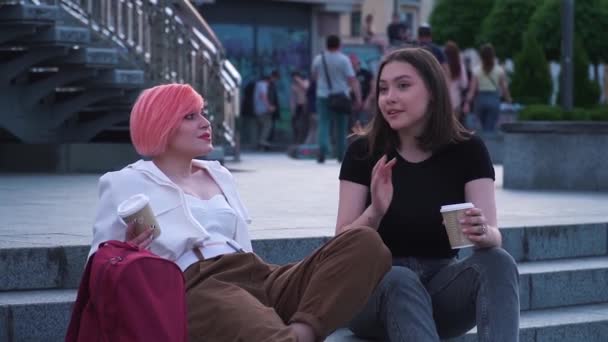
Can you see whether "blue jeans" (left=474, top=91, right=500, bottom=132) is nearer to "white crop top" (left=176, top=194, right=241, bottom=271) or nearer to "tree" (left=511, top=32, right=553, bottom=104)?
"tree" (left=511, top=32, right=553, bottom=104)

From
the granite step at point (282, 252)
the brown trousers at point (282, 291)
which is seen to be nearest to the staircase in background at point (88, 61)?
the granite step at point (282, 252)

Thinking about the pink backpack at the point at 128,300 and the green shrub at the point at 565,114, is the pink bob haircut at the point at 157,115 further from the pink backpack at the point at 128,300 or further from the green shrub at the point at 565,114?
the green shrub at the point at 565,114

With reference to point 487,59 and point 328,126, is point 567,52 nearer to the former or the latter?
point 328,126

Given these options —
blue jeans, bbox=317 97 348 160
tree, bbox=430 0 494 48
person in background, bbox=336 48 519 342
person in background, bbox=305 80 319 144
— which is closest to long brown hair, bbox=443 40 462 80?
blue jeans, bbox=317 97 348 160

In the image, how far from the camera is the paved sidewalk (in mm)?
6809

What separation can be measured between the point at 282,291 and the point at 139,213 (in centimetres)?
67

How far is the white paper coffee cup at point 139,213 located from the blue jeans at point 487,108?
46.7ft

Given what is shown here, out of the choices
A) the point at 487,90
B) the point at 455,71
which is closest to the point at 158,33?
the point at 455,71

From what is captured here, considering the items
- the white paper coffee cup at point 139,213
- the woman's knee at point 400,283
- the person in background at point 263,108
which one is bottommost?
the person in background at point 263,108

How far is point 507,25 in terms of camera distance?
1594 inches

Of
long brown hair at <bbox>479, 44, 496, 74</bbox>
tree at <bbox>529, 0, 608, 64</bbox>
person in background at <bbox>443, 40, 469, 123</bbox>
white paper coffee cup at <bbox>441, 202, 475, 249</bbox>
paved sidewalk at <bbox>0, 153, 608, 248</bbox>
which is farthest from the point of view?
tree at <bbox>529, 0, 608, 64</bbox>

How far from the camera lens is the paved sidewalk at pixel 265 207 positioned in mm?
6809

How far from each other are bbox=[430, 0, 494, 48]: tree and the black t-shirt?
36604 millimetres

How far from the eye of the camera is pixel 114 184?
485 centimetres
